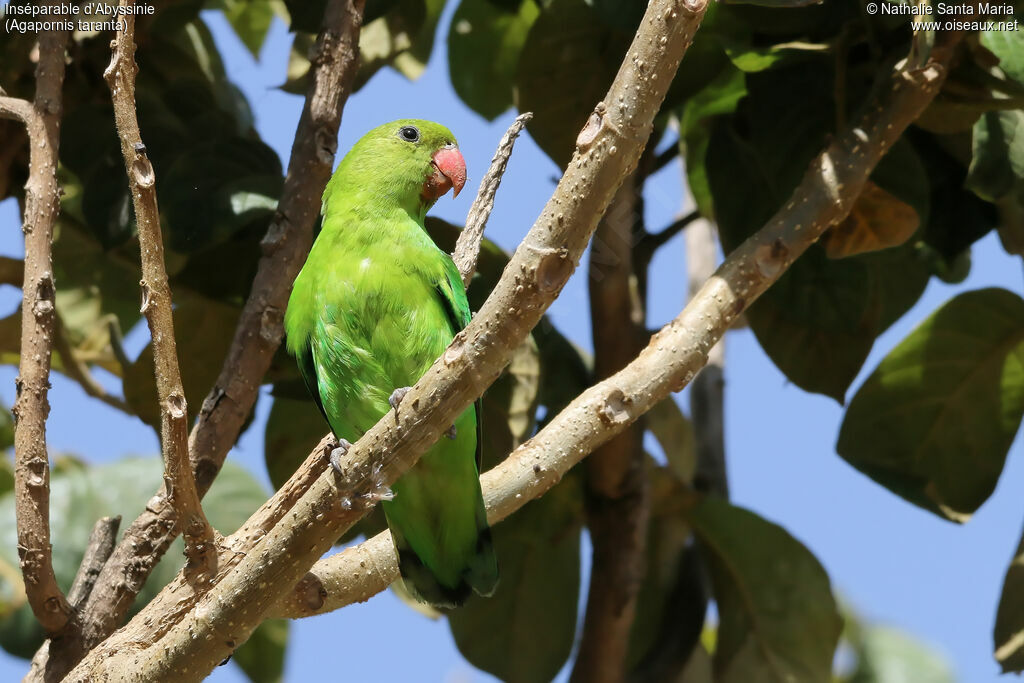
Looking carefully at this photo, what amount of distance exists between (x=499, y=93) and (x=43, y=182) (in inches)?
72.3

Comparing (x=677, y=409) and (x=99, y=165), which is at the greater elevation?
(x=99, y=165)

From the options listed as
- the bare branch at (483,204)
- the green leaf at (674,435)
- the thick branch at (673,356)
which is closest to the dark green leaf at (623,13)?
the bare branch at (483,204)

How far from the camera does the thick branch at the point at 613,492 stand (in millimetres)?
3061

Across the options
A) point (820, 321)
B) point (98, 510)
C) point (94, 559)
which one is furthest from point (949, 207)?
point (98, 510)

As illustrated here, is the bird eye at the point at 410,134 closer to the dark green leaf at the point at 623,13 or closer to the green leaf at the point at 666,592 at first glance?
the dark green leaf at the point at 623,13

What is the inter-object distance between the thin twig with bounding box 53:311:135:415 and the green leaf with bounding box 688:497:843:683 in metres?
1.81

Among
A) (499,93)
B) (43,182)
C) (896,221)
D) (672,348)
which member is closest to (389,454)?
(672,348)

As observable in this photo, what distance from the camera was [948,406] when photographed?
2.93m

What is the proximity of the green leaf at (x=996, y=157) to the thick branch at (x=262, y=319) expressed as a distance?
154 centimetres

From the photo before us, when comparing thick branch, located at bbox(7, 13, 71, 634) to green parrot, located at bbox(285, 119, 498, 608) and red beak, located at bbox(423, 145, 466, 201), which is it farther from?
red beak, located at bbox(423, 145, 466, 201)

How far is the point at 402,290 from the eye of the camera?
94.3 inches

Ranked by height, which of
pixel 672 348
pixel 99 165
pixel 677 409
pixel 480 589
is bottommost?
pixel 480 589

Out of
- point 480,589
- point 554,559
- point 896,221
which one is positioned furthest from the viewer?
point 554,559

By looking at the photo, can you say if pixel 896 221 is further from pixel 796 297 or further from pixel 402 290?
pixel 402 290
